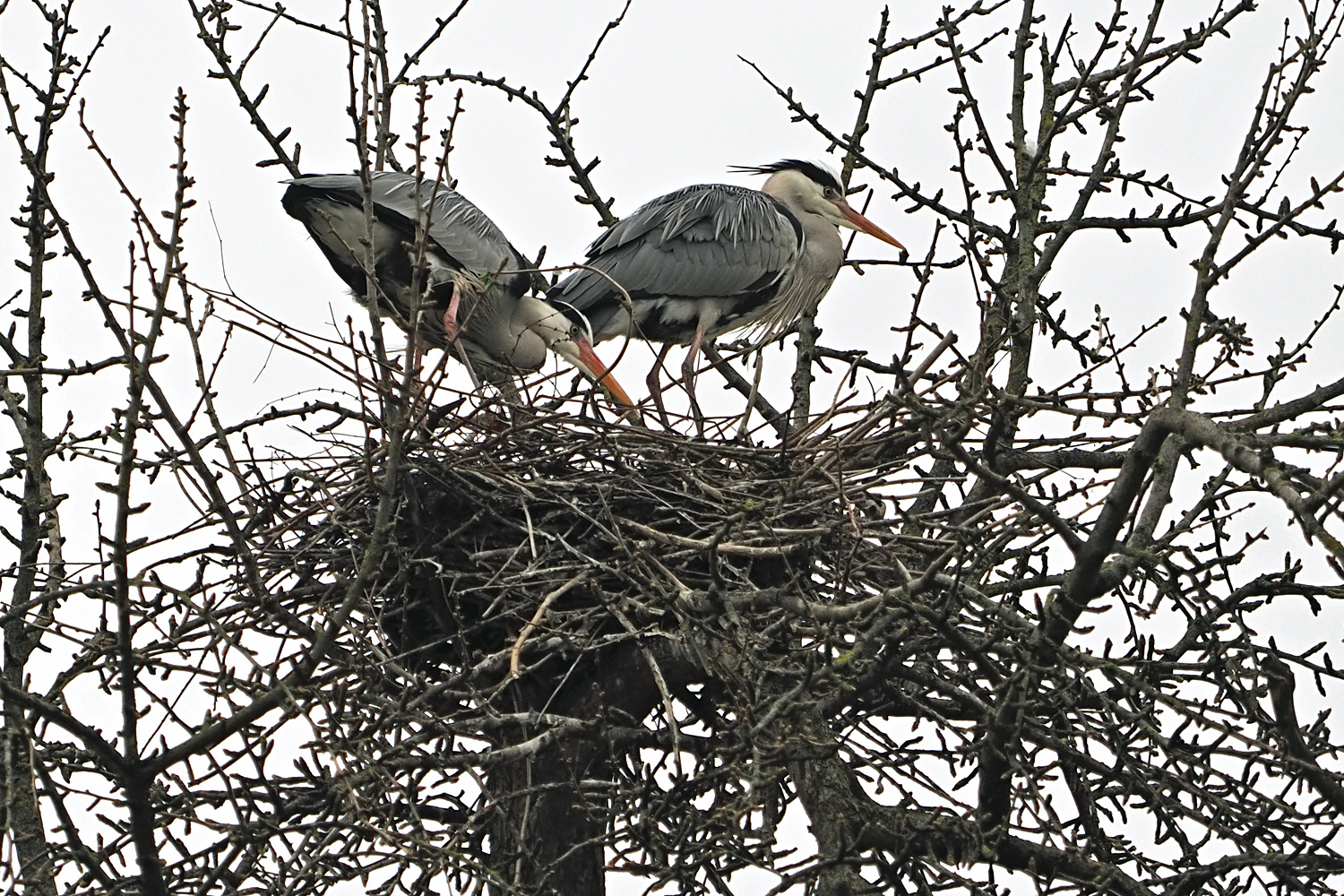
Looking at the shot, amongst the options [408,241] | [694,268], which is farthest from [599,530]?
[694,268]

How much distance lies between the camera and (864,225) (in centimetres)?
742

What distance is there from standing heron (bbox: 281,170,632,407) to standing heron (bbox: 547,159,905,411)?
19 cm

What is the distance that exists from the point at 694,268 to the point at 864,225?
116cm

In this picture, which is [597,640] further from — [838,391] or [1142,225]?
[1142,225]

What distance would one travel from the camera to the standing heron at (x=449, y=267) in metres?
5.47

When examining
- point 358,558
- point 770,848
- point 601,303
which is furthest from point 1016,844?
point 601,303

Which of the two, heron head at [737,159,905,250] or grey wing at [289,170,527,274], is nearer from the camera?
grey wing at [289,170,527,274]

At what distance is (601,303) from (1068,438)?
2.57 metres

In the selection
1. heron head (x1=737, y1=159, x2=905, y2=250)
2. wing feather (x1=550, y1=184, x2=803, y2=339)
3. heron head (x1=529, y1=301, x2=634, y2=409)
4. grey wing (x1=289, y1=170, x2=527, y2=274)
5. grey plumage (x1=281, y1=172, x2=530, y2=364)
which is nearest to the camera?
grey plumage (x1=281, y1=172, x2=530, y2=364)

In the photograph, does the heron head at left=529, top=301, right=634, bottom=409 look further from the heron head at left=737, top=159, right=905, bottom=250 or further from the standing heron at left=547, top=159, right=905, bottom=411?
the heron head at left=737, top=159, right=905, bottom=250

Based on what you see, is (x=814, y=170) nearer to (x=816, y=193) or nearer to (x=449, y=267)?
(x=816, y=193)

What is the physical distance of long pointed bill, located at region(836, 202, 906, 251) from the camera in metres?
7.39

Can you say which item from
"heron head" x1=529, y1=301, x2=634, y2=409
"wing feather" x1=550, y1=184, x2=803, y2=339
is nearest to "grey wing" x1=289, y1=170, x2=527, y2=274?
"heron head" x1=529, y1=301, x2=634, y2=409

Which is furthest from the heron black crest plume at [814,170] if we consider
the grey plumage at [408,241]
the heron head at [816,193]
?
the grey plumage at [408,241]
